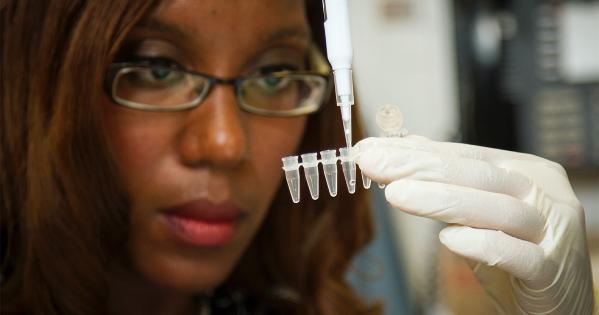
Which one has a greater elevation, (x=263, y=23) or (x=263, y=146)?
(x=263, y=23)

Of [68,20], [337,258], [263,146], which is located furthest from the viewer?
[337,258]

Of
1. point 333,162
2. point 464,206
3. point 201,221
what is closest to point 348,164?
point 333,162

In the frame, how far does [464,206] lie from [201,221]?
0.33 meters

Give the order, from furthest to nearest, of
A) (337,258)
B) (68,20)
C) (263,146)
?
1. (337,258)
2. (263,146)
3. (68,20)

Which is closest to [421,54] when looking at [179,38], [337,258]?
[337,258]

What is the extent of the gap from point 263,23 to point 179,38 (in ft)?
0.33

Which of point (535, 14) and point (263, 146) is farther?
point (535, 14)

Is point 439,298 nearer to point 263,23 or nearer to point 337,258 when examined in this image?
point 337,258

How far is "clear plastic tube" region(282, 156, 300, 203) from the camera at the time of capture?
0.60m

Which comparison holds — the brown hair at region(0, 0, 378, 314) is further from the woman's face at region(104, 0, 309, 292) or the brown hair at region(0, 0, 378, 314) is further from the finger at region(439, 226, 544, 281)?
the finger at region(439, 226, 544, 281)

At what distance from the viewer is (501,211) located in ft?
1.90

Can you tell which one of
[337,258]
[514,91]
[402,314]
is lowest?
[402,314]

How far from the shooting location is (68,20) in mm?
623

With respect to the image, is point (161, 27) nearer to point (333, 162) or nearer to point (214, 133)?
point (214, 133)
